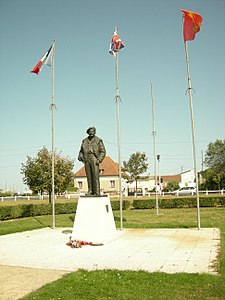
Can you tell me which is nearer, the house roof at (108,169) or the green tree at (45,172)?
the green tree at (45,172)

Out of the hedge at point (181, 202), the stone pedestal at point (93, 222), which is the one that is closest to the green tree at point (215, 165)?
the hedge at point (181, 202)

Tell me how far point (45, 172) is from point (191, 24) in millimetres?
21549

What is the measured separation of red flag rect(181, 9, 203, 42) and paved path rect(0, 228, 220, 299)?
7318 millimetres

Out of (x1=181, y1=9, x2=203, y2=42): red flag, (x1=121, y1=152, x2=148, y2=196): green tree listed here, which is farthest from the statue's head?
(x1=121, y1=152, x2=148, y2=196): green tree

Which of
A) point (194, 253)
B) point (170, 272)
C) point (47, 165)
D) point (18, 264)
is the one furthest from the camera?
point (47, 165)

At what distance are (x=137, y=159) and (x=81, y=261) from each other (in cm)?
4542

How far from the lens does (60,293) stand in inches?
196

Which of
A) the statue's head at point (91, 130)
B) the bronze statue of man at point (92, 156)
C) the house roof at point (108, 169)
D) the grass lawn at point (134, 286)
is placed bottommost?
the grass lawn at point (134, 286)

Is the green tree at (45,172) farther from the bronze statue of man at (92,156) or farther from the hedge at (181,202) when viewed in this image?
the bronze statue of man at (92,156)

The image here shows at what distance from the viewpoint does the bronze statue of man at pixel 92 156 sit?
10.8 m

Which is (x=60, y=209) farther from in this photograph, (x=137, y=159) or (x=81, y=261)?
(x=137, y=159)

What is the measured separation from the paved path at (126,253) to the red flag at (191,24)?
732 centimetres

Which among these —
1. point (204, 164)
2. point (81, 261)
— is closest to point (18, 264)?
point (81, 261)

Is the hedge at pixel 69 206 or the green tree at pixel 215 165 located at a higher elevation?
the green tree at pixel 215 165
